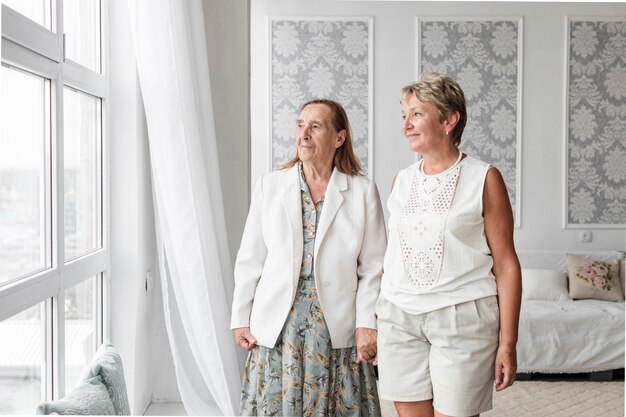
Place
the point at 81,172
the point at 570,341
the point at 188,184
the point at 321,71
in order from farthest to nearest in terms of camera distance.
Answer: the point at 321,71 → the point at 570,341 → the point at 188,184 → the point at 81,172

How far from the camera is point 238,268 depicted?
1462mm

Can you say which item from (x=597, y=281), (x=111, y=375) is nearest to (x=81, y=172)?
(x=111, y=375)

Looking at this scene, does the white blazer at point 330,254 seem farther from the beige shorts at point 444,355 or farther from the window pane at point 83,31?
the window pane at point 83,31

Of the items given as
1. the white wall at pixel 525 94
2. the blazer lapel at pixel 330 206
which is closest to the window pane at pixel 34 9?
the blazer lapel at pixel 330 206

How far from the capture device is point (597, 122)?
354 cm

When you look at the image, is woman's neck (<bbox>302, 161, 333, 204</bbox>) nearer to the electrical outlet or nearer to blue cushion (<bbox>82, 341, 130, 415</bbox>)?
blue cushion (<bbox>82, 341, 130, 415</bbox>)

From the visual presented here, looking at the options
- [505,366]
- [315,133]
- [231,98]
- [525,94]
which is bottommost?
[505,366]

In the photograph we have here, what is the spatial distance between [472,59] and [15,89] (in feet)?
9.16

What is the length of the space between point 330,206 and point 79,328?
658mm

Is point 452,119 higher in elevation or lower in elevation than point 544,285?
A: higher

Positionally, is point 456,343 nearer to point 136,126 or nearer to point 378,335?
point 378,335

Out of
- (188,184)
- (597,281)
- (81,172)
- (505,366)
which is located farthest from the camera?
(597,281)

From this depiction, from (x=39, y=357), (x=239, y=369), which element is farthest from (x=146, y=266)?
(x=39, y=357)

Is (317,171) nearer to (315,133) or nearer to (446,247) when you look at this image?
(315,133)
